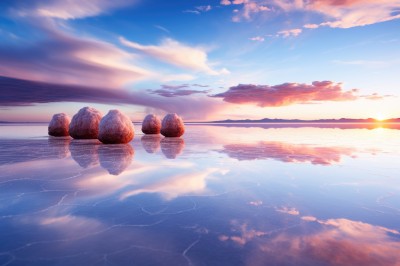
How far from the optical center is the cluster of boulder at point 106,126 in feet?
36.8

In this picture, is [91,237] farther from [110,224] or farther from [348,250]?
[348,250]

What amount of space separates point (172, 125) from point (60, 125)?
6.35 metres


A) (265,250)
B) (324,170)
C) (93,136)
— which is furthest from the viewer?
(93,136)

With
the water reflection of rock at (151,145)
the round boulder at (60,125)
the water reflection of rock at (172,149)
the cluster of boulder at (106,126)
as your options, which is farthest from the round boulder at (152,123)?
the water reflection of rock at (172,149)

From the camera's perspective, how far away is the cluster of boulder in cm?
1120

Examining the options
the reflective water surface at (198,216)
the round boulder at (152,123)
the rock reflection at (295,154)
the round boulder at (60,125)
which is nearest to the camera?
the reflective water surface at (198,216)

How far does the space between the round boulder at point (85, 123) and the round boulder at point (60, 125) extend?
2.46m

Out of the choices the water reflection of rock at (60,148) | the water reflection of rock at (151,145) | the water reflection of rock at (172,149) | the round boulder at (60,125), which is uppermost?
the round boulder at (60,125)

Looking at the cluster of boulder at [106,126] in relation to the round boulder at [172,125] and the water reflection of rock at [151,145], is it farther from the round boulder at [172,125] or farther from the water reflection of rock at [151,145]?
the water reflection of rock at [151,145]

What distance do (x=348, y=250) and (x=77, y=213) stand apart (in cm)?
288

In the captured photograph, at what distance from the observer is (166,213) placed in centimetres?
332

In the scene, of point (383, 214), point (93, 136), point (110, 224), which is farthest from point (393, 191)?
point (93, 136)

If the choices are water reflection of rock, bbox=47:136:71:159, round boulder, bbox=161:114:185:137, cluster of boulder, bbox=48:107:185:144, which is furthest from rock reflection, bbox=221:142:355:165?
round boulder, bbox=161:114:185:137

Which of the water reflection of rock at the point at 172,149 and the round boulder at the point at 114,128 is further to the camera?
the round boulder at the point at 114,128
